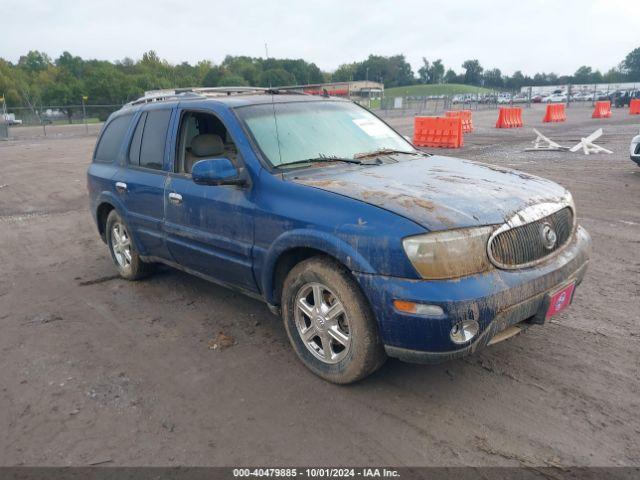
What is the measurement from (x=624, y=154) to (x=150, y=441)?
48.9 feet

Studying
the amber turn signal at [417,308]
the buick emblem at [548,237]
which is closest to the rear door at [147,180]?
the amber turn signal at [417,308]

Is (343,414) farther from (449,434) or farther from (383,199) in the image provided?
(383,199)

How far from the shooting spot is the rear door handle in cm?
440

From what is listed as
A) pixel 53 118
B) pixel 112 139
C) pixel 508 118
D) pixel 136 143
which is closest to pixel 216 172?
pixel 136 143

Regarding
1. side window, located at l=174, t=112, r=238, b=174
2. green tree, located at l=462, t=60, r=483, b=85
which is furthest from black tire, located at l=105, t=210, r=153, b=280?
green tree, located at l=462, t=60, r=483, b=85

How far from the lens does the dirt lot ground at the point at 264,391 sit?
2852 mm

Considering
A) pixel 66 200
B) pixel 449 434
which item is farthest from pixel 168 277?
pixel 66 200

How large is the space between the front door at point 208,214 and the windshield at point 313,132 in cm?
28

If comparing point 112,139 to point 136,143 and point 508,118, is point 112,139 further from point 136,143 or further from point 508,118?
point 508,118

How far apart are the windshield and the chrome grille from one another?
1.53m

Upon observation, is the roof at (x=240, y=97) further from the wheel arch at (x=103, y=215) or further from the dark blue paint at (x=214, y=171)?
the wheel arch at (x=103, y=215)

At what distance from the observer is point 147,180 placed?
4840mm

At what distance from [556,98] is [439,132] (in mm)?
49822

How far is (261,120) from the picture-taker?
13.6 ft
